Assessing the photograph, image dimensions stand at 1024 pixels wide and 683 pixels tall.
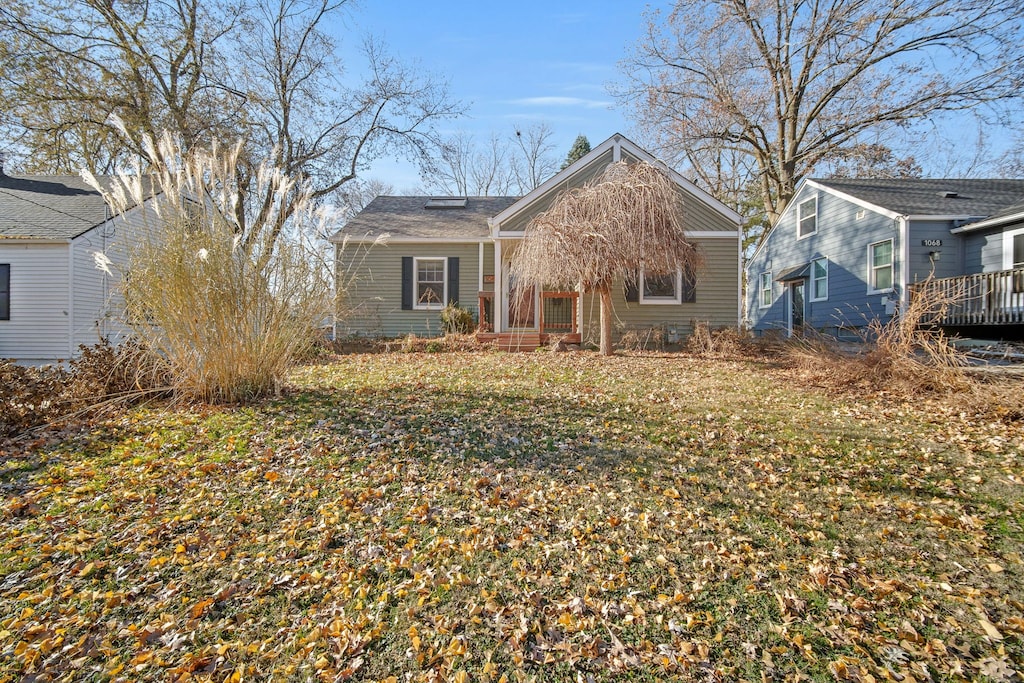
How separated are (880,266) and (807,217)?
4.30 meters

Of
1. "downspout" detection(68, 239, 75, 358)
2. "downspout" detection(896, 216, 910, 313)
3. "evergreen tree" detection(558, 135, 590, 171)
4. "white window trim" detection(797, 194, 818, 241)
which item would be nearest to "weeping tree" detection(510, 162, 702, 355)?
"downspout" detection(896, 216, 910, 313)

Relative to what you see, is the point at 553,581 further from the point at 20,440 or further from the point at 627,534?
the point at 20,440

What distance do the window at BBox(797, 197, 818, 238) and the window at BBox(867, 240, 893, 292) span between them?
10.3ft

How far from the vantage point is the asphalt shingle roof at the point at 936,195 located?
13328mm

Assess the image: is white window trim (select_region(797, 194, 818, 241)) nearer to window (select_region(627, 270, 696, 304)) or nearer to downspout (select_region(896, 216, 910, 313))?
downspout (select_region(896, 216, 910, 313))

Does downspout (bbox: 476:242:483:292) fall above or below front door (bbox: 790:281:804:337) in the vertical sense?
above

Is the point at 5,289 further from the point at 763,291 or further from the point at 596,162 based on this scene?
the point at 763,291

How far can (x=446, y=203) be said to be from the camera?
711 inches

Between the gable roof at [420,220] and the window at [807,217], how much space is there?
35.3 ft

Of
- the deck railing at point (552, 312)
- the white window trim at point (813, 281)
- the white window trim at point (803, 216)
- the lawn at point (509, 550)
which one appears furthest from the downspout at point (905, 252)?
the lawn at point (509, 550)

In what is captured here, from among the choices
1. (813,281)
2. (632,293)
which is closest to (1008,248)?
(813,281)

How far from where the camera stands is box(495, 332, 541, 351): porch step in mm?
12672

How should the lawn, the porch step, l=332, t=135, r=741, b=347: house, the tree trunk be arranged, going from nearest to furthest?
the lawn
the tree trunk
the porch step
l=332, t=135, r=741, b=347: house

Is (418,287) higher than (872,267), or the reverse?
(872,267)
